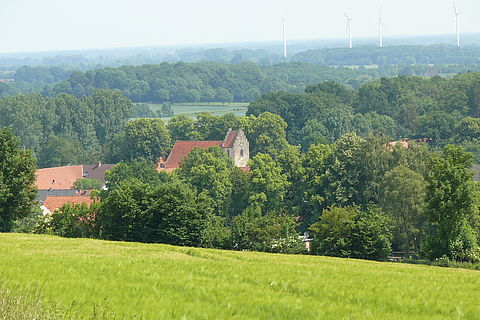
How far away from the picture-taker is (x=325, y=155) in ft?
297

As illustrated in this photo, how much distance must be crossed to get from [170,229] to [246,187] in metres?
34.9

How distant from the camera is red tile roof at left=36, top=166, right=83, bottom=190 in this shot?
125250 mm

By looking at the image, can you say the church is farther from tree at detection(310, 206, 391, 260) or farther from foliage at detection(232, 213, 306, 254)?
tree at detection(310, 206, 391, 260)

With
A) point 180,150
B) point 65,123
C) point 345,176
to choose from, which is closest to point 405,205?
point 345,176

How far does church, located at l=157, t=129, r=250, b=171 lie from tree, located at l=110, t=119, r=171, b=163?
17.7 ft

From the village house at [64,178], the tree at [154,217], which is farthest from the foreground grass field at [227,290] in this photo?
the village house at [64,178]

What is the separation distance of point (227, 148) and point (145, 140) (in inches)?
582

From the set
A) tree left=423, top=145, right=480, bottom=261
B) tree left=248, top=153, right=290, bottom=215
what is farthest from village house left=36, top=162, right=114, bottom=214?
tree left=423, top=145, right=480, bottom=261

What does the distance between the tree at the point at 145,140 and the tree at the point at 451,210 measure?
267ft

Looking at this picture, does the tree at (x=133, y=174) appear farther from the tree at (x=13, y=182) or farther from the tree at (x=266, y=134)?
the tree at (x=266, y=134)

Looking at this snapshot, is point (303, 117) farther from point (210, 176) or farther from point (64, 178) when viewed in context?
point (210, 176)

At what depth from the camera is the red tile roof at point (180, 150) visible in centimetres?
12534

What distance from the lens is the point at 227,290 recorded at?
22.8 meters

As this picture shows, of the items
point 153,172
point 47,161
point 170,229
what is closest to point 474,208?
point 170,229
